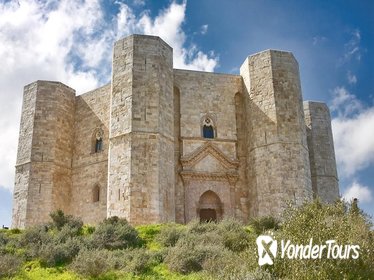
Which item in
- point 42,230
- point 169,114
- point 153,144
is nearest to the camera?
point 42,230

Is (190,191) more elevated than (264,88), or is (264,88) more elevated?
(264,88)

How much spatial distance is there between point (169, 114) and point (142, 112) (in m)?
1.49

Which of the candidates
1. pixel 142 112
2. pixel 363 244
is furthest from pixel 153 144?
pixel 363 244

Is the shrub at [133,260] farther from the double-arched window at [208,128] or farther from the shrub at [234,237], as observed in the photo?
the double-arched window at [208,128]

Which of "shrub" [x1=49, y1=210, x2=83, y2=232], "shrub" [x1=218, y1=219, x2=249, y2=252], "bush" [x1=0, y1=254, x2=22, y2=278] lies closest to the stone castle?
"shrub" [x1=49, y1=210, x2=83, y2=232]

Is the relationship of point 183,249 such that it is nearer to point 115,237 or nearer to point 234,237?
point 234,237

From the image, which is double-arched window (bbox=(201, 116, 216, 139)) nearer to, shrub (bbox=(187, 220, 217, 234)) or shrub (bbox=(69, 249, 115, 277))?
Result: shrub (bbox=(187, 220, 217, 234))

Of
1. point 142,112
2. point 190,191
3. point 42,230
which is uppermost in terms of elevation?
point 142,112

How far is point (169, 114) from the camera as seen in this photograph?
809 inches

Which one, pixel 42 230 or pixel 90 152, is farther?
pixel 90 152

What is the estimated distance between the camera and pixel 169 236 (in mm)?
14047

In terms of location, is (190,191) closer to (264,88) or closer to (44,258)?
(264,88)

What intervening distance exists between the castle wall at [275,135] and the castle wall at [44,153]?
9139 mm

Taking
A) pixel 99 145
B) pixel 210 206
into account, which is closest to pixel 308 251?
pixel 210 206
